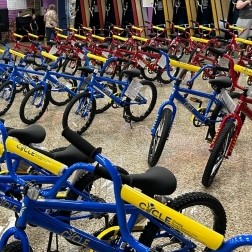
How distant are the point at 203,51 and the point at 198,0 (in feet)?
12.5

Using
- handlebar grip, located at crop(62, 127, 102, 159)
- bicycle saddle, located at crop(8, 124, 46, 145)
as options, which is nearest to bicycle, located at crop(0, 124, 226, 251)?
handlebar grip, located at crop(62, 127, 102, 159)

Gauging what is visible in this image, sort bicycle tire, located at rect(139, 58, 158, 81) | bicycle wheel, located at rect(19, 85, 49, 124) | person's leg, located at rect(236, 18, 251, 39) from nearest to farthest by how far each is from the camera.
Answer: bicycle wheel, located at rect(19, 85, 49, 124), bicycle tire, located at rect(139, 58, 158, 81), person's leg, located at rect(236, 18, 251, 39)

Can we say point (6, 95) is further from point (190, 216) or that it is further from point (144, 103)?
point (190, 216)

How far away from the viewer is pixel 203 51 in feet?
19.6

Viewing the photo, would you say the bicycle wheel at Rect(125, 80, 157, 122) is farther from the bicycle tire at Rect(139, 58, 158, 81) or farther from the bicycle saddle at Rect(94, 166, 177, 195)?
the bicycle saddle at Rect(94, 166, 177, 195)

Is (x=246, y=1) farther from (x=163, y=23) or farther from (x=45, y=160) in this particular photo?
(x=45, y=160)

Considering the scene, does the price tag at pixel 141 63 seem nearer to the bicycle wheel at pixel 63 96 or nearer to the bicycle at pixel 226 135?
the bicycle wheel at pixel 63 96

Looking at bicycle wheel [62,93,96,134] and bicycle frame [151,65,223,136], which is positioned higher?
bicycle frame [151,65,223,136]

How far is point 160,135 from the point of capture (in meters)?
3.08

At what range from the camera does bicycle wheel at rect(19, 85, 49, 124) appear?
394cm

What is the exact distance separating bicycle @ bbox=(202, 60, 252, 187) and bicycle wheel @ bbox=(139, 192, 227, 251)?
0.80 m

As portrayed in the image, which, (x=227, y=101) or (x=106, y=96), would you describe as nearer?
(x=227, y=101)

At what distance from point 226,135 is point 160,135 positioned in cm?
53

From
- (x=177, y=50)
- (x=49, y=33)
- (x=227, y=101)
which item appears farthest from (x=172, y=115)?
(x=49, y=33)
